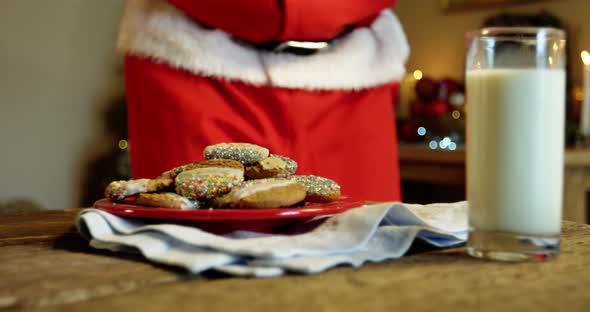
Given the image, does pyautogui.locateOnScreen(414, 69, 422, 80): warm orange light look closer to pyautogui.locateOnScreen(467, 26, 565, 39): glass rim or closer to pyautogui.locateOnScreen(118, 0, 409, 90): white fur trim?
pyautogui.locateOnScreen(118, 0, 409, 90): white fur trim

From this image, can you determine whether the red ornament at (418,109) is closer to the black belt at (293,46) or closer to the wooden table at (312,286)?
the black belt at (293,46)

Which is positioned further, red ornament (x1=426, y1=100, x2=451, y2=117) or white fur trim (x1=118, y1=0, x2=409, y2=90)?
red ornament (x1=426, y1=100, x2=451, y2=117)

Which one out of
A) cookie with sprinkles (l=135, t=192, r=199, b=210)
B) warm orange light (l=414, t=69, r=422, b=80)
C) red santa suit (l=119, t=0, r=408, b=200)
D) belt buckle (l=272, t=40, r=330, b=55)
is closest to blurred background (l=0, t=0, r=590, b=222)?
warm orange light (l=414, t=69, r=422, b=80)

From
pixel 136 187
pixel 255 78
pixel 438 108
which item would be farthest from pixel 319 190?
pixel 438 108

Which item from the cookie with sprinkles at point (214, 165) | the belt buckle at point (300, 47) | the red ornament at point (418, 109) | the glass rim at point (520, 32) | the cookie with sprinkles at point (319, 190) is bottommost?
the red ornament at point (418, 109)

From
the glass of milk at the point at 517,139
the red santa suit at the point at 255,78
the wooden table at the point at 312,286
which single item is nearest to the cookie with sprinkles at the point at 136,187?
the wooden table at the point at 312,286

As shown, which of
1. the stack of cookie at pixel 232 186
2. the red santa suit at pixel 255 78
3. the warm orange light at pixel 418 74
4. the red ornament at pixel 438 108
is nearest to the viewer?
the stack of cookie at pixel 232 186

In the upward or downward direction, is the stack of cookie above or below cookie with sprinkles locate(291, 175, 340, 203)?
above

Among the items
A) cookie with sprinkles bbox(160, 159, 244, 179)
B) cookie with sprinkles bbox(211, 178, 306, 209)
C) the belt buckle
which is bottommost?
cookie with sprinkles bbox(211, 178, 306, 209)

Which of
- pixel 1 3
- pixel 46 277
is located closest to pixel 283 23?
pixel 46 277
